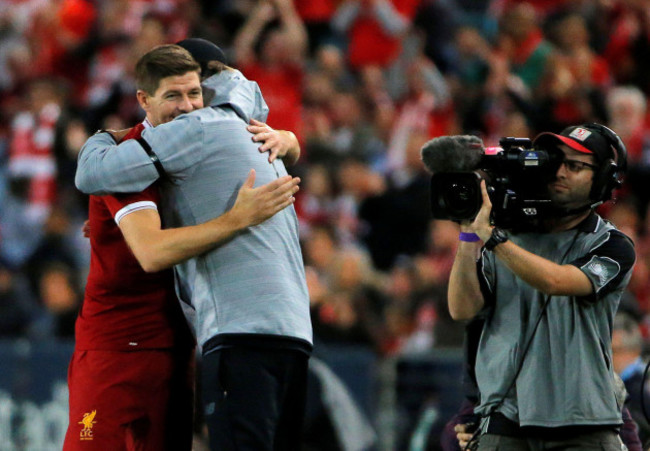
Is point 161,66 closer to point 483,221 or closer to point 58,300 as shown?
point 483,221

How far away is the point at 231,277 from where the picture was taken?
159 inches

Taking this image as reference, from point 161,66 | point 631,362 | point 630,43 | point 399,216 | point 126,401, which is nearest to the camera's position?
point 161,66

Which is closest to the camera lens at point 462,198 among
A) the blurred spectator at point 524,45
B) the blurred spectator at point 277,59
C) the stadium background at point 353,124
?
the stadium background at point 353,124

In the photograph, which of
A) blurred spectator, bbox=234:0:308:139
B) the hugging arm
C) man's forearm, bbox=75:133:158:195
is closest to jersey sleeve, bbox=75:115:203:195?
man's forearm, bbox=75:133:158:195

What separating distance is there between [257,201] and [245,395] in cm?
67

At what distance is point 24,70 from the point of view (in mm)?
12375

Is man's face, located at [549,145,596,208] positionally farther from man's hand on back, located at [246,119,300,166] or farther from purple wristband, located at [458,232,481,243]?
man's hand on back, located at [246,119,300,166]

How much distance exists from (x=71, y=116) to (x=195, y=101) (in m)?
7.29

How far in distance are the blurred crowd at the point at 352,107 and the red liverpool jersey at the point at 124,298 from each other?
14.2ft

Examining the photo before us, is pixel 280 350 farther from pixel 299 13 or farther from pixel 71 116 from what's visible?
pixel 299 13

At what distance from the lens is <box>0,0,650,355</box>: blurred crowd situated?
9.45 meters

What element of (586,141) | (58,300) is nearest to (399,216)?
(58,300)

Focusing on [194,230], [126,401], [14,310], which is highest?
[194,230]

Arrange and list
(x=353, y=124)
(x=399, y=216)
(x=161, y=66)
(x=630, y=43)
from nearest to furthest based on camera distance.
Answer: (x=161, y=66), (x=399, y=216), (x=630, y=43), (x=353, y=124)
